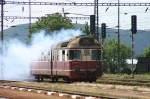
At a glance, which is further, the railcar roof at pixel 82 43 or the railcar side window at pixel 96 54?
the railcar side window at pixel 96 54

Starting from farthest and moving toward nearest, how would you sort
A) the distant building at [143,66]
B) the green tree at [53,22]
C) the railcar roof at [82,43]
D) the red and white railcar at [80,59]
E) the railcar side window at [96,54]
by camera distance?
the green tree at [53,22], the distant building at [143,66], the railcar side window at [96,54], the railcar roof at [82,43], the red and white railcar at [80,59]

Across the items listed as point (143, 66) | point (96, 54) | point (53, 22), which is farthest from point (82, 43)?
point (53, 22)

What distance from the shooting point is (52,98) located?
24047 millimetres

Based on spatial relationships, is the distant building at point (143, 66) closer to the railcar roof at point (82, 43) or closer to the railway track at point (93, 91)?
the railcar roof at point (82, 43)

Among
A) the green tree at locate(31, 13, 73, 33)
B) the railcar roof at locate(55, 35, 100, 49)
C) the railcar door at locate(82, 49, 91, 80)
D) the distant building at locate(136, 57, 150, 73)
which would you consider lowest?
the distant building at locate(136, 57, 150, 73)

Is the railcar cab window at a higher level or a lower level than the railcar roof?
lower

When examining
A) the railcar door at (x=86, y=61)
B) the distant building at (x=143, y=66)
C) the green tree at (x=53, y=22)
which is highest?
the green tree at (x=53, y=22)

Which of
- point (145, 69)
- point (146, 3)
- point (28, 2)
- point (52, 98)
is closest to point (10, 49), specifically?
point (28, 2)

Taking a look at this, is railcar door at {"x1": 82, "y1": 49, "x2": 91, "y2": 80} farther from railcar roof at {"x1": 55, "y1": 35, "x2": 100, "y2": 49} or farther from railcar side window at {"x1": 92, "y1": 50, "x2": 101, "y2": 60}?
railcar roof at {"x1": 55, "y1": 35, "x2": 100, "y2": 49}

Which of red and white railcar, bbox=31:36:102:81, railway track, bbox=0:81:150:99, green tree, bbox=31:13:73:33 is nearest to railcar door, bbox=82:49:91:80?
red and white railcar, bbox=31:36:102:81

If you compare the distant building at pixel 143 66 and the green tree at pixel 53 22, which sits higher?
the green tree at pixel 53 22

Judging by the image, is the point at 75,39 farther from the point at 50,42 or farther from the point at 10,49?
the point at 10,49

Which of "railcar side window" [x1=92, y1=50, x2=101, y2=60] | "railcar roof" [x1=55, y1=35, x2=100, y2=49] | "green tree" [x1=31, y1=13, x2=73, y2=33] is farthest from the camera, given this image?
"green tree" [x1=31, y1=13, x2=73, y2=33]

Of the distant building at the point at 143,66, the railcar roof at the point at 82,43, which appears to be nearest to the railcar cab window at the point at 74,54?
the railcar roof at the point at 82,43
